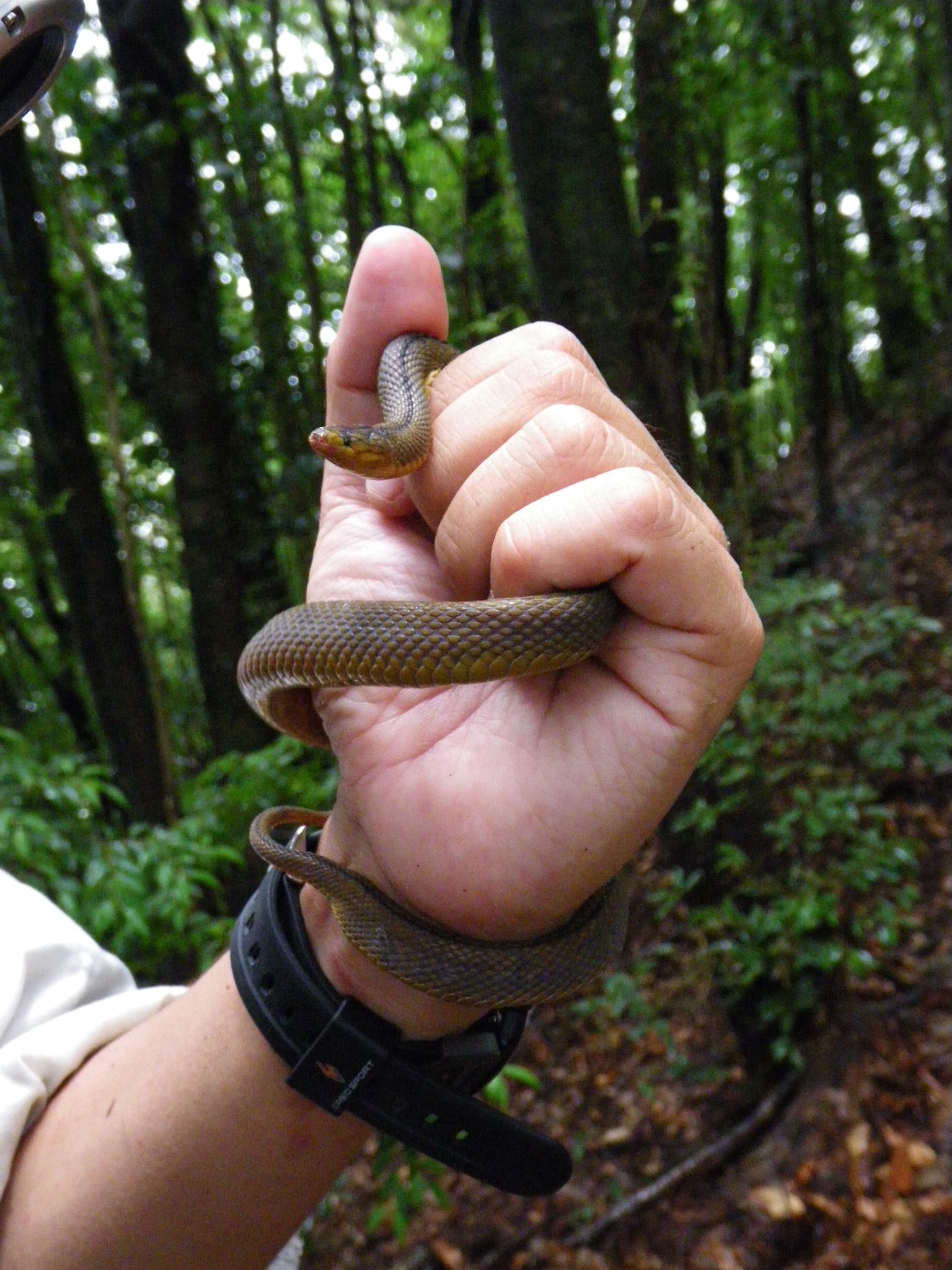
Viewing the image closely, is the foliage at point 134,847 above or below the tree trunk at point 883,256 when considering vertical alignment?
below

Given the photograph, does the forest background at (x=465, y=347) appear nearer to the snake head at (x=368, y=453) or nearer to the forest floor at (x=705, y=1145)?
the forest floor at (x=705, y=1145)

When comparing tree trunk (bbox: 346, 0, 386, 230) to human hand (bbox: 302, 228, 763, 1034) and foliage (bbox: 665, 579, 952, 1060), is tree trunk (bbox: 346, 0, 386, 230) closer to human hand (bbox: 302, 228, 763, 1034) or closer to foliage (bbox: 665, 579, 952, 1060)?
foliage (bbox: 665, 579, 952, 1060)

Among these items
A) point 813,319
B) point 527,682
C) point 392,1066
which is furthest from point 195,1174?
point 813,319

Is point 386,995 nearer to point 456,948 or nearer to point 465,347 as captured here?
point 456,948

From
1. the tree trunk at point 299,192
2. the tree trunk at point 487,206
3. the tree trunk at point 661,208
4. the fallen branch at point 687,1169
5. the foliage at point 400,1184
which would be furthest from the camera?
the tree trunk at point 487,206

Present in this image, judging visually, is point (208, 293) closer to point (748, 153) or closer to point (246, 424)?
point (246, 424)

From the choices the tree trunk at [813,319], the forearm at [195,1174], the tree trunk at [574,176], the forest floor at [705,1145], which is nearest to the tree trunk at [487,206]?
the tree trunk at [574,176]

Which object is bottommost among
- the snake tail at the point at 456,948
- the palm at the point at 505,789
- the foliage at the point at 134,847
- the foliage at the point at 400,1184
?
the foliage at the point at 400,1184
